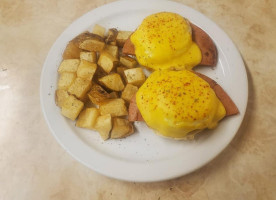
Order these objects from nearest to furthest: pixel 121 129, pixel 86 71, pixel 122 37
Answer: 1. pixel 121 129
2. pixel 86 71
3. pixel 122 37

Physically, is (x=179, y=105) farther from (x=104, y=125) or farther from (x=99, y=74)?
(x=99, y=74)

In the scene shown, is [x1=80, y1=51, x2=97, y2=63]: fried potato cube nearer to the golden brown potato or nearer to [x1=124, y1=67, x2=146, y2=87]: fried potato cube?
the golden brown potato

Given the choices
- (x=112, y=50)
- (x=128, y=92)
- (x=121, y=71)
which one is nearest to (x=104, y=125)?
(x=128, y=92)

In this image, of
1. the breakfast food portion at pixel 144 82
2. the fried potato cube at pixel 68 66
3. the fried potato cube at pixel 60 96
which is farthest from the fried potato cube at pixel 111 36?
the fried potato cube at pixel 60 96

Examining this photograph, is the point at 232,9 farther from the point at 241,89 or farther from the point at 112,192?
the point at 112,192

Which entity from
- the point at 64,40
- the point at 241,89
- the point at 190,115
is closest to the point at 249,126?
the point at 241,89

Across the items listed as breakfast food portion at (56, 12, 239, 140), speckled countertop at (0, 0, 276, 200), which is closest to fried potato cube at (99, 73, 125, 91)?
breakfast food portion at (56, 12, 239, 140)
